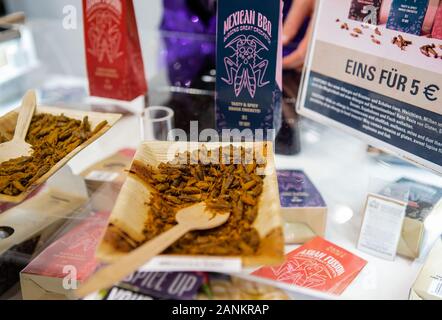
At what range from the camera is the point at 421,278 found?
75cm

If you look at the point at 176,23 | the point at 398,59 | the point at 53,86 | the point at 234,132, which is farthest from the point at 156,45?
the point at 398,59

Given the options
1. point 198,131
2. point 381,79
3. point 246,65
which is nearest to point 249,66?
point 246,65

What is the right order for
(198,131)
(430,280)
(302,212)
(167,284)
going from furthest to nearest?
(198,131) → (302,212) → (430,280) → (167,284)

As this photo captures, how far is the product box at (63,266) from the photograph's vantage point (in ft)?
2.27

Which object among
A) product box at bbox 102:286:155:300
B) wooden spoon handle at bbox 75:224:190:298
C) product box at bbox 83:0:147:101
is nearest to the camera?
wooden spoon handle at bbox 75:224:190:298

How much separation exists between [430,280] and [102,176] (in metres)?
0.73

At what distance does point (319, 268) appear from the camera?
75 cm

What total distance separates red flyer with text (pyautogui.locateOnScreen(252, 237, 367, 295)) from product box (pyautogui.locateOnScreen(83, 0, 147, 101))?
0.63 metres

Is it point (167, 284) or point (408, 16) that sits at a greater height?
point (408, 16)

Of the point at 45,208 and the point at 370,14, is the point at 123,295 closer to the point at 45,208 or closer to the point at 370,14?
the point at 45,208

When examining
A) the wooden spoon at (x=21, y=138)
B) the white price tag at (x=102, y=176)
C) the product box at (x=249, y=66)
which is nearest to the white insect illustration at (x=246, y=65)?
the product box at (x=249, y=66)

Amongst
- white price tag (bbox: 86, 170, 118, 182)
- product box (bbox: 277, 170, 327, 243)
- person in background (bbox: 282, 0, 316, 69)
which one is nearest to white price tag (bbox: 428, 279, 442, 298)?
product box (bbox: 277, 170, 327, 243)

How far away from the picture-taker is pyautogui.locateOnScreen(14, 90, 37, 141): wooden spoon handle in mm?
886

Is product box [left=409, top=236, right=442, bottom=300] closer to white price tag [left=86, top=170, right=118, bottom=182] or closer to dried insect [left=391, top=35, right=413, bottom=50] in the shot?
dried insect [left=391, top=35, right=413, bottom=50]
